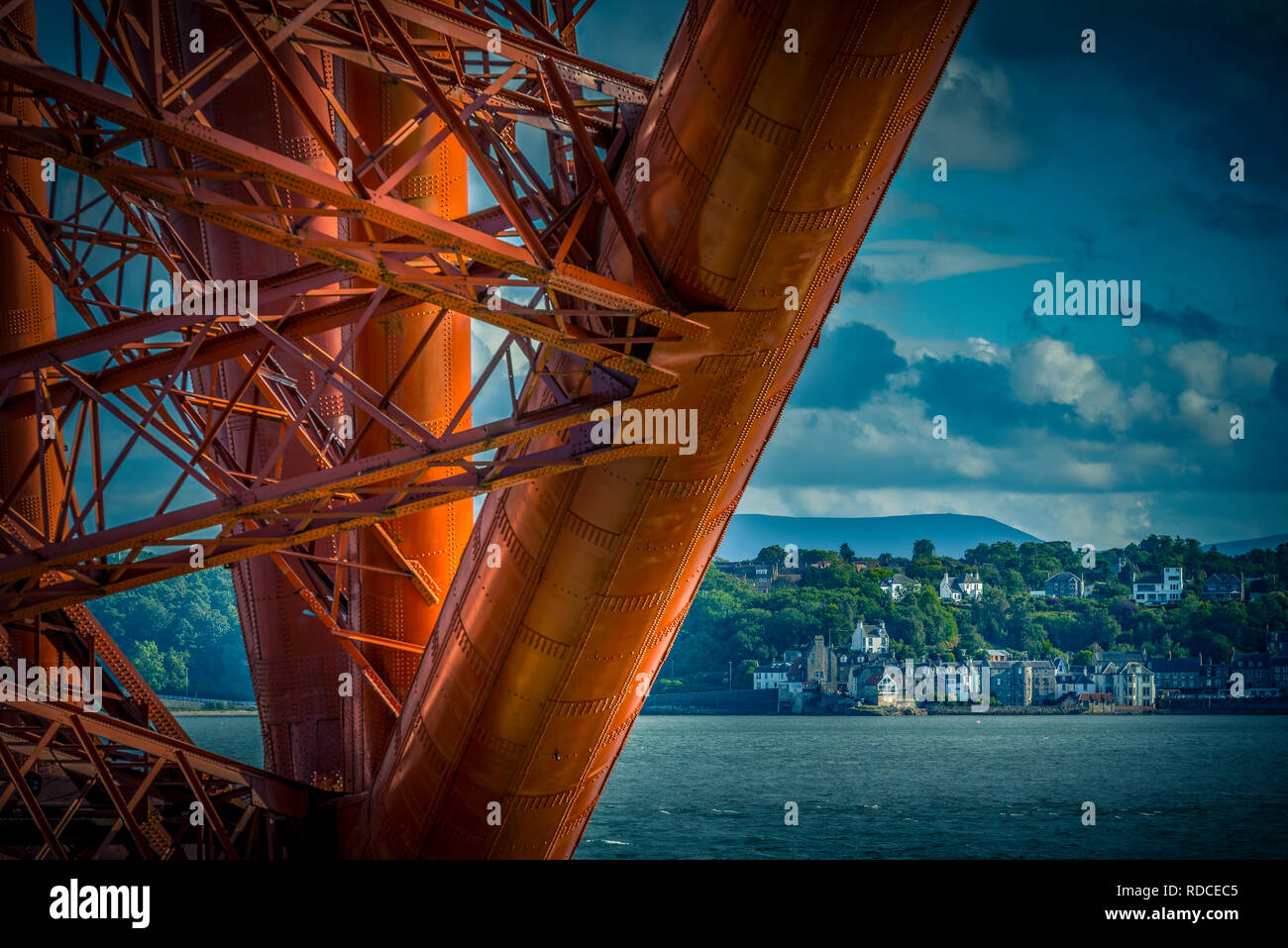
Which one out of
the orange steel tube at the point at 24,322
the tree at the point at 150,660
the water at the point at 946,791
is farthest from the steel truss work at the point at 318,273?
the tree at the point at 150,660

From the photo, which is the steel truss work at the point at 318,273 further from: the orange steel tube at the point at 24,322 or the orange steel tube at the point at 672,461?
the orange steel tube at the point at 24,322

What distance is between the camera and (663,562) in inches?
500

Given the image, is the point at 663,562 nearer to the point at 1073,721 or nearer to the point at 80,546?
the point at 80,546

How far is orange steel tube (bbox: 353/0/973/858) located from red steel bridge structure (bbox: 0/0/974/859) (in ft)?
0.11

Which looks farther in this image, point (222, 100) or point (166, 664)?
point (166, 664)

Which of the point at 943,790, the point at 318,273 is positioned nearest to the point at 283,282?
the point at 318,273

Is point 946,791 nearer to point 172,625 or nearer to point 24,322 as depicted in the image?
point 172,625

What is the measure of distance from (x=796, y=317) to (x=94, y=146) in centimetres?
584

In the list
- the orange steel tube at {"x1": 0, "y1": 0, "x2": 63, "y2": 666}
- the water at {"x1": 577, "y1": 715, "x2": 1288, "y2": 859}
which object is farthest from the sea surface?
the orange steel tube at {"x1": 0, "y1": 0, "x2": 63, "y2": 666}

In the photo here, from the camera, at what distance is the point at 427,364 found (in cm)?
1606

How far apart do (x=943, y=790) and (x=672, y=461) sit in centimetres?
13109

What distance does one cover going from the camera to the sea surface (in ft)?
343

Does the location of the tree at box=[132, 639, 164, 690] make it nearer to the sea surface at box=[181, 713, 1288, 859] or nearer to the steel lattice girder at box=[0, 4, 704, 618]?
the sea surface at box=[181, 713, 1288, 859]
